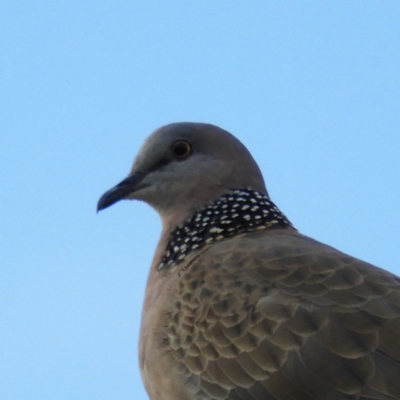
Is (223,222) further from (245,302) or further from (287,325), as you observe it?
(287,325)

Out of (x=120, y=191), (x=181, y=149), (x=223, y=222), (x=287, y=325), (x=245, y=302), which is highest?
(x=181, y=149)

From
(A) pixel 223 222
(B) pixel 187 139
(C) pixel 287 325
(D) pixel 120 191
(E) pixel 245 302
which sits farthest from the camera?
(B) pixel 187 139

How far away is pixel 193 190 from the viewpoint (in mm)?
6602

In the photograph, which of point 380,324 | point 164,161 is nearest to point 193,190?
point 164,161

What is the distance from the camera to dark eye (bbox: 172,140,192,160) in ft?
21.8

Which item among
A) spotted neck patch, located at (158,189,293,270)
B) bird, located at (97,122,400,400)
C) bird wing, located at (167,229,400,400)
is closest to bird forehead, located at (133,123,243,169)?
bird, located at (97,122,400,400)

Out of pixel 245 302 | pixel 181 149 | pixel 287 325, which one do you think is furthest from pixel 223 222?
pixel 287 325

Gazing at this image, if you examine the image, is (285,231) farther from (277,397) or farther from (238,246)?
(277,397)

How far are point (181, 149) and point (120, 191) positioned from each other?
0.42 metres

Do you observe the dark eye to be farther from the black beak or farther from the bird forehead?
the black beak

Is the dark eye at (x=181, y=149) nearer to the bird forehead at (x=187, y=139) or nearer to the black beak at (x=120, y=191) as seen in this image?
the bird forehead at (x=187, y=139)

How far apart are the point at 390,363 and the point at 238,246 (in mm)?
1198

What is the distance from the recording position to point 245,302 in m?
5.45

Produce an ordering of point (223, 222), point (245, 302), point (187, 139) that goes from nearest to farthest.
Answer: point (245, 302)
point (223, 222)
point (187, 139)
